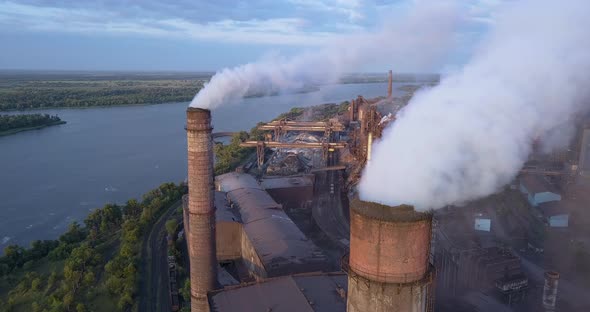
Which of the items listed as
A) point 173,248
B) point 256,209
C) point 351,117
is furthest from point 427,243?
point 351,117

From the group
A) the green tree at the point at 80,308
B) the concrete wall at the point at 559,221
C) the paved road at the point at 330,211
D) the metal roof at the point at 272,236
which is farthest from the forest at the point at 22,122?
the concrete wall at the point at 559,221

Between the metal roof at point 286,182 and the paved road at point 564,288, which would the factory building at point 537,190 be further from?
the metal roof at point 286,182

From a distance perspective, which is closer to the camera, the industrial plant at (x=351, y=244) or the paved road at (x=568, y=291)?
the industrial plant at (x=351, y=244)

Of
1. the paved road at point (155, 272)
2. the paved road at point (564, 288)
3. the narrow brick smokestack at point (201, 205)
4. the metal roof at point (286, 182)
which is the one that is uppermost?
the narrow brick smokestack at point (201, 205)

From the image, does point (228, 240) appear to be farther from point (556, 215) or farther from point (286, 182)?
point (556, 215)

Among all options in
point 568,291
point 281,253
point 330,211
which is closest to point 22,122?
point 330,211

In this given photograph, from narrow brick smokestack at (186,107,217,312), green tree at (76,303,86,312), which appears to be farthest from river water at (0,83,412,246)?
A: green tree at (76,303,86,312)
